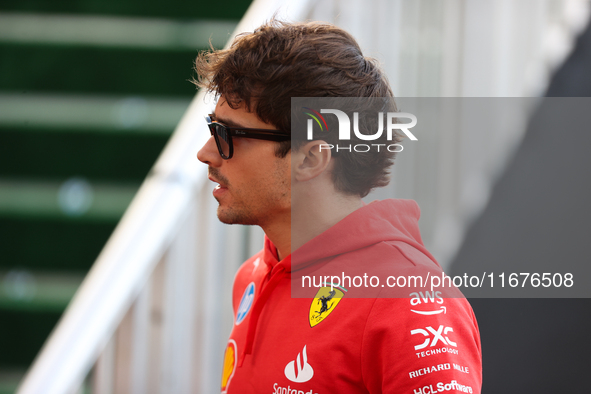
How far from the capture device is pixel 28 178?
360 cm

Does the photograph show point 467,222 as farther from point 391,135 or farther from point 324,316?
point 324,316

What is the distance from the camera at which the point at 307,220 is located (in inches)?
46.3

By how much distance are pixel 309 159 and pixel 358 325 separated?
390 millimetres

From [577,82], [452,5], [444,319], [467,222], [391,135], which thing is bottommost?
[444,319]

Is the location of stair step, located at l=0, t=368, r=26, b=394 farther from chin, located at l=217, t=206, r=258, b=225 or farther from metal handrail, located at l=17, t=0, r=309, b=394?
chin, located at l=217, t=206, r=258, b=225

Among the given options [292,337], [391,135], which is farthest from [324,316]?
[391,135]

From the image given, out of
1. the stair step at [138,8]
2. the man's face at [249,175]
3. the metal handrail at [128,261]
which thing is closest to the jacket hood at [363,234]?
the man's face at [249,175]

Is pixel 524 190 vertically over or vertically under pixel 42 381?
over

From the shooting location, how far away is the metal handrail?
1901 millimetres

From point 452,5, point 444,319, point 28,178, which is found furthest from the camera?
point 28,178

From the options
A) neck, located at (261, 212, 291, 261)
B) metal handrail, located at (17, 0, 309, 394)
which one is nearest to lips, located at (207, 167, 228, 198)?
neck, located at (261, 212, 291, 261)

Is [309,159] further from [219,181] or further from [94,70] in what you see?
Answer: [94,70]

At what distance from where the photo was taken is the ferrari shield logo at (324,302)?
1027 mm

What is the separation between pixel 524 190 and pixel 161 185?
131cm
